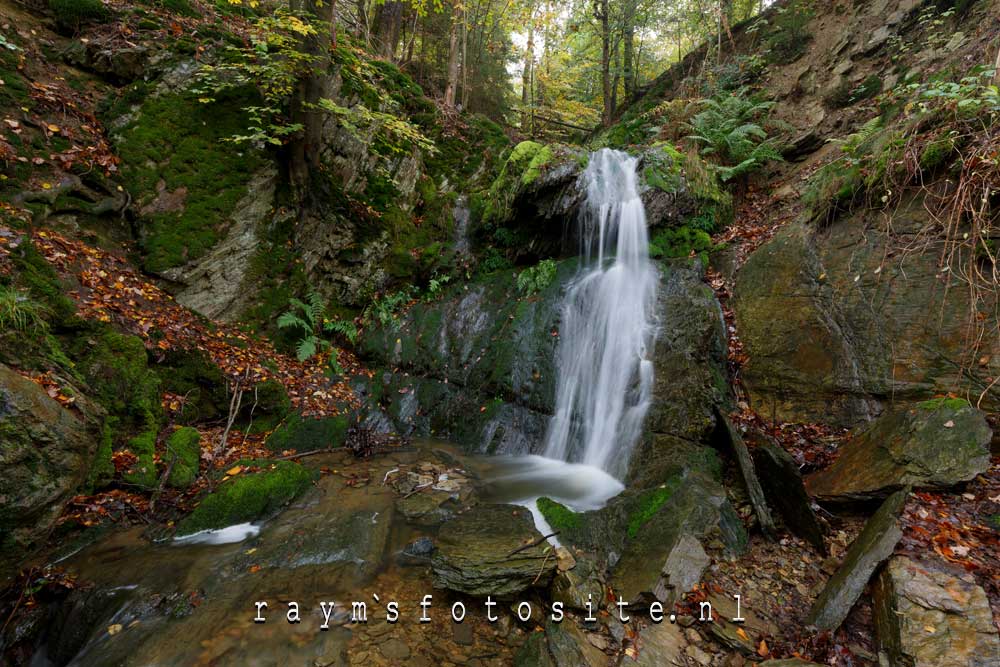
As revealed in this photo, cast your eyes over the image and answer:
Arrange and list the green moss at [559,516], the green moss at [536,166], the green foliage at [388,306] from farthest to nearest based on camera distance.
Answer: the green foliage at [388,306]
the green moss at [536,166]
the green moss at [559,516]

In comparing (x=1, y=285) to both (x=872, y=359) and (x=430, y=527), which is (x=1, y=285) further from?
(x=872, y=359)

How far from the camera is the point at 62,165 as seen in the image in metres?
5.29

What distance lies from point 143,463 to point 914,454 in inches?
275

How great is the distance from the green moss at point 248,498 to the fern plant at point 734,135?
326 inches

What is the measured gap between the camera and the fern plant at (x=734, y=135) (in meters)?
7.23

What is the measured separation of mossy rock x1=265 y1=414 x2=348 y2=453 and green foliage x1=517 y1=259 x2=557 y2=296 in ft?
12.2

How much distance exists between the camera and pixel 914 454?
314 centimetres

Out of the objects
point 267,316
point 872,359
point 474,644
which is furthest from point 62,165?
point 872,359

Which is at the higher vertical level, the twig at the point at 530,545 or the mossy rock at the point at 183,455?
the mossy rock at the point at 183,455

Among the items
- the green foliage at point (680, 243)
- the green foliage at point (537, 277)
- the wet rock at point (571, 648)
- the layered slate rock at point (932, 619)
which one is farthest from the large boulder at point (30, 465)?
the green foliage at point (680, 243)

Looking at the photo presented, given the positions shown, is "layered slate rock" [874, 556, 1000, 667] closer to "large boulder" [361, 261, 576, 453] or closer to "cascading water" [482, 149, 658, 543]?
"cascading water" [482, 149, 658, 543]

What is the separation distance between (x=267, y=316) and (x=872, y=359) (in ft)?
27.6

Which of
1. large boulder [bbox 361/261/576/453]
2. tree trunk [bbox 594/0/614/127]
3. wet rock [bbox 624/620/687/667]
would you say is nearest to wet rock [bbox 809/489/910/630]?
wet rock [bbox 624/620/687/667]

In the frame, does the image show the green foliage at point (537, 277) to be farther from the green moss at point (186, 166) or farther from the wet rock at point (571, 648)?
the wet rock at point (571, 648)
